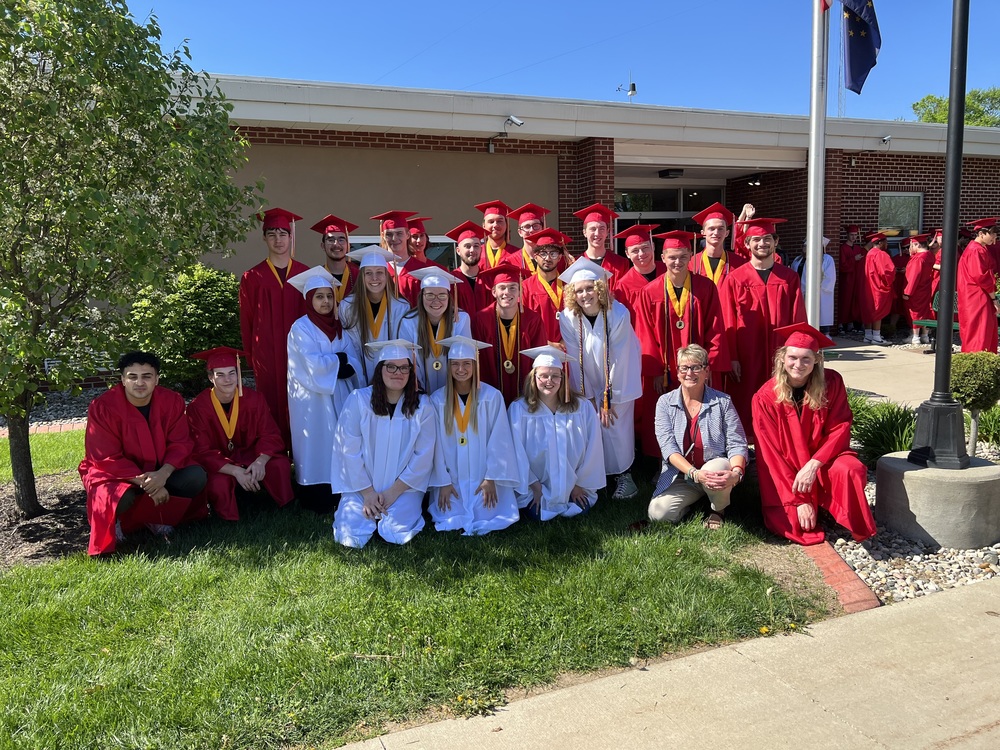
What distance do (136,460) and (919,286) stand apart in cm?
1216

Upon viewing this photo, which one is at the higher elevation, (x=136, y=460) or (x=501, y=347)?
(x=501, y=347)

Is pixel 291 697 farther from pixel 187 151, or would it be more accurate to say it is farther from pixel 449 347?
pixel 187 151

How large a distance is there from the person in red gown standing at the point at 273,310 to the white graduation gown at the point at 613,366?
205cm

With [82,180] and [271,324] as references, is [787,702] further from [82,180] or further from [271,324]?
[82,180]

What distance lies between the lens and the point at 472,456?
4.90 m

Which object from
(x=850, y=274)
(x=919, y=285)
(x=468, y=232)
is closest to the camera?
(x=468, y=232)

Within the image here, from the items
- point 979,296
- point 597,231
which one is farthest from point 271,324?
point 979,296

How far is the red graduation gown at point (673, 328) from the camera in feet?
18.2

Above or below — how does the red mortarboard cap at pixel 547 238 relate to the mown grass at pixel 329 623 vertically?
above

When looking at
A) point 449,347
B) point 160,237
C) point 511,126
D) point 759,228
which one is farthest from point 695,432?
point 511,126

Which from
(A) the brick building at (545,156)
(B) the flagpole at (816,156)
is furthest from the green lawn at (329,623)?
(A) the brick building at (545,156)

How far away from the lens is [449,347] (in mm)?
4941

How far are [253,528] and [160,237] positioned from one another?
186 centimetres

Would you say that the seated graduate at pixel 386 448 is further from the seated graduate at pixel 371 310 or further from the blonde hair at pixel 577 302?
the blonde hair at pixel 577 302
